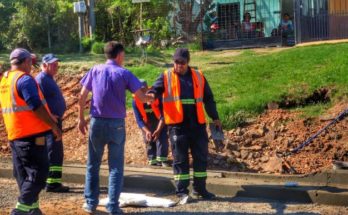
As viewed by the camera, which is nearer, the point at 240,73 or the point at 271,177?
the point at 271,177

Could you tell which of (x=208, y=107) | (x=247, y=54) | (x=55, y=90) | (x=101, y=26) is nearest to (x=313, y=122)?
(x=208, y=107)

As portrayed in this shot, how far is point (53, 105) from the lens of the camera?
30.6ft

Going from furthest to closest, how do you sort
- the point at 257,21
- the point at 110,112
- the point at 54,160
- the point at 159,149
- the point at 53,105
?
the point at 257,21 → the point at 159,149 → the point at 54,160 → the point at 53,105 → the point at 110,112

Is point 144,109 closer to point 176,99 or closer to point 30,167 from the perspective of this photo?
point 176,99

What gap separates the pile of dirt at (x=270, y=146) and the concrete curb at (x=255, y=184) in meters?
0.79

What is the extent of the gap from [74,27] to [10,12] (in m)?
4.24

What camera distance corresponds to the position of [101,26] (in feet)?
84.3

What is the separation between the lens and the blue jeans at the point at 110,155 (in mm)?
7875

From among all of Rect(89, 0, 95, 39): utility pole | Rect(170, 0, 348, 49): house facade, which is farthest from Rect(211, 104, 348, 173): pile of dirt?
Rect(89, 0, 95, 39): utility pole

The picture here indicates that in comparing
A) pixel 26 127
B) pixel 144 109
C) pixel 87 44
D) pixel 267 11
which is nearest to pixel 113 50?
pixel 26 127

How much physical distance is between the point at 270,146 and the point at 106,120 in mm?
3898

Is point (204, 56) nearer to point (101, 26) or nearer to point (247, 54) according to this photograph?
point (247, 54)

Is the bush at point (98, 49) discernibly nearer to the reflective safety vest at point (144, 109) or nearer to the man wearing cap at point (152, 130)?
the man wearing cap at point (152, 130)

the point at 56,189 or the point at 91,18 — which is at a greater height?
the point at 91,18
